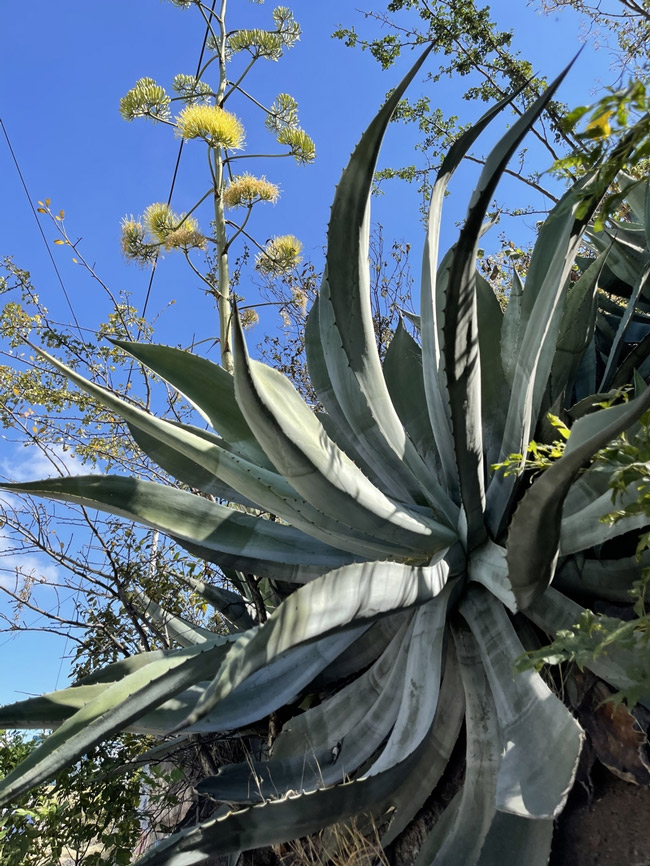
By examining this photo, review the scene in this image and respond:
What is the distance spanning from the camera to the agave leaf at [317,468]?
62.2 inches

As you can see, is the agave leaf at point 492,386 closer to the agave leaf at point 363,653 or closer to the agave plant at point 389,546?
the agave plant at point 389,546

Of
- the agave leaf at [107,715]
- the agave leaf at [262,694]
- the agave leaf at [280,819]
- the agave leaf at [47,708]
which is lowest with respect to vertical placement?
the agave leaf at [280,819]

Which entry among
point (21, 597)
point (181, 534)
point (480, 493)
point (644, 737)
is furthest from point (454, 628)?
point (21, 597)

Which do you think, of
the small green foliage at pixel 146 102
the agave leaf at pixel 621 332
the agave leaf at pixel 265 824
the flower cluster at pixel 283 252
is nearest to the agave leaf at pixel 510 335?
the agave leaf at pixel 621 332

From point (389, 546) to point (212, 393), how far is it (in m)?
0.82

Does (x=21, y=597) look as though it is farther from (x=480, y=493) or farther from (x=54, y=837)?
(x=480, y=493)

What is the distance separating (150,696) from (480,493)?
97cm

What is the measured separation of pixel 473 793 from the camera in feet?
5.20

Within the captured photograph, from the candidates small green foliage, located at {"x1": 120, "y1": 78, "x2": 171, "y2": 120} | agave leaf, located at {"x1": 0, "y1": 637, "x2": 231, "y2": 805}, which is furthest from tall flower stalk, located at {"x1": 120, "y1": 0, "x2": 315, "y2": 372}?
agave leaf, located at {"x1": 0, "y1": 637, "x2": 231, "y2": 805}

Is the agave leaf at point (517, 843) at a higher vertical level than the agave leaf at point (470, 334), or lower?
lower

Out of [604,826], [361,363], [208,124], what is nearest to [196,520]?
[361,363]

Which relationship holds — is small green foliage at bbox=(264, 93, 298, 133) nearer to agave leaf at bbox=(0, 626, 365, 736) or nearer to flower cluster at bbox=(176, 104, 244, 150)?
flower cluster at bbox=(176, 104, 244, 150)

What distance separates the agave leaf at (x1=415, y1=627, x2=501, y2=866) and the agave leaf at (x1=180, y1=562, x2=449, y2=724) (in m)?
0.32

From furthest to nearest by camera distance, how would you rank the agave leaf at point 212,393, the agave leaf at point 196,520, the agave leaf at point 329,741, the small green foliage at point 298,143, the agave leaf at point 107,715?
the small green foliage at point 298,143 < the agave leaf at point 212,393 < the agave leaf at point 196,520 < the agave leaf at point 329,741 < the agave leaf at point 107,715
